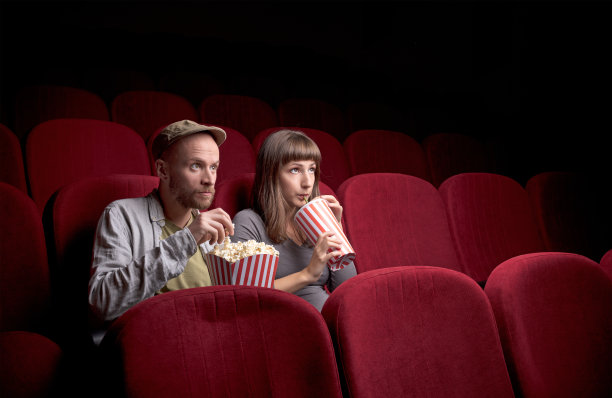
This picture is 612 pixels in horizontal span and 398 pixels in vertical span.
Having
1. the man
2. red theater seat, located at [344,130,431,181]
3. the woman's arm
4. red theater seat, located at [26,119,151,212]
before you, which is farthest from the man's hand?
red theater seat, located at [344,130,431,181]

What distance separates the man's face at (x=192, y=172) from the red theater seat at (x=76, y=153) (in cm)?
24

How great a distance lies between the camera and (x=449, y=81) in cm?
159

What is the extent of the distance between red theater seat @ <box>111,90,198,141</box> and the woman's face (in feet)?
1.42

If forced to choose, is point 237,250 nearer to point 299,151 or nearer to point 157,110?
point 299,151

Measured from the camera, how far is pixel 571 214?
0.82 metres

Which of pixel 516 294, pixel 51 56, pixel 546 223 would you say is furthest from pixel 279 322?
pixel 51 56

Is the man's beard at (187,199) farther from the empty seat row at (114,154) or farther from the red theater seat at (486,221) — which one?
the red theater seat at (486,221)

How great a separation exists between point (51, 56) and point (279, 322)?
1.26 metres

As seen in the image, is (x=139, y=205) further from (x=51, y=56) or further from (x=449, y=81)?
(x=449, y=81)

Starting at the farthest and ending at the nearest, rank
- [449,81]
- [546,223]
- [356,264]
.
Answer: [449,81], [546,223], [356,264]

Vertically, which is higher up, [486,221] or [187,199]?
[187,199]

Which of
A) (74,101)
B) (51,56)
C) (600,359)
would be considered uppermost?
(51,56)

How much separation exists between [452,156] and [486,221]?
37 cm

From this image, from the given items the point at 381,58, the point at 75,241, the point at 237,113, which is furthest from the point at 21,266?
the point at 381,58
